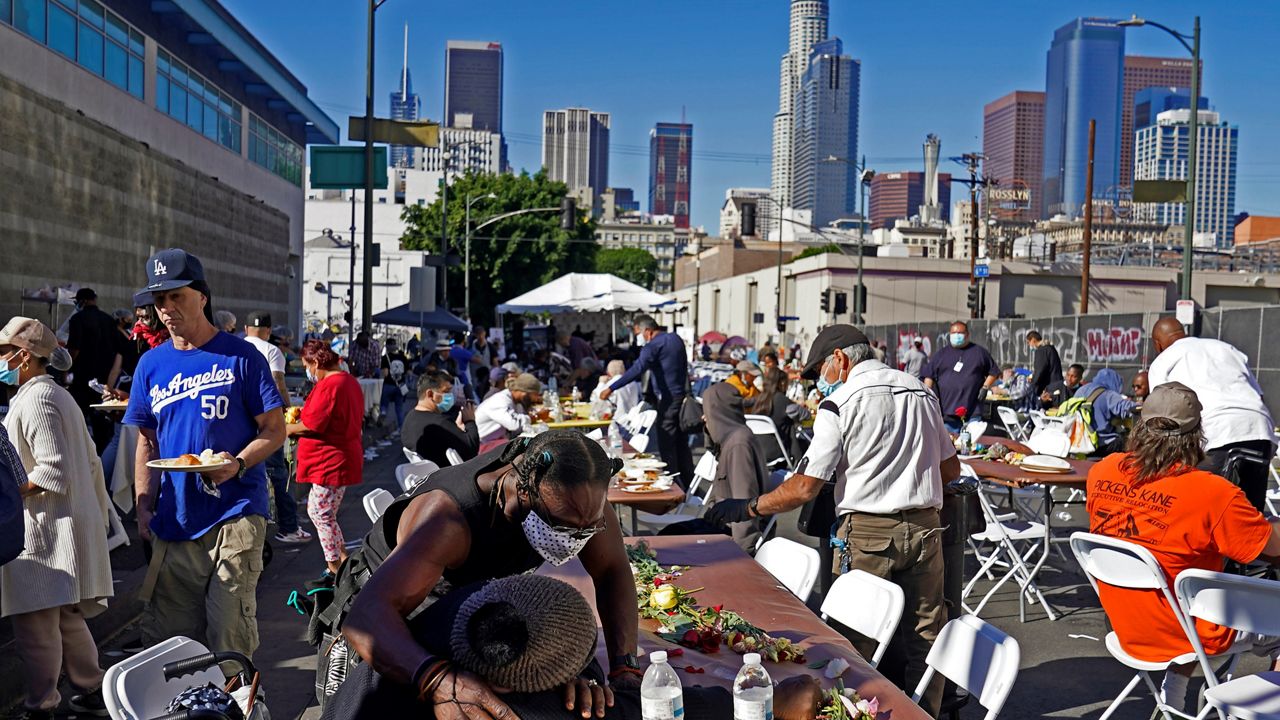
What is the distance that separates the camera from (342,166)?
1725 centimetres

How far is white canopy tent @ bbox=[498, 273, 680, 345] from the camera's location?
24.1 m

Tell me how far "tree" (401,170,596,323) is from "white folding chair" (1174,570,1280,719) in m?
55.0

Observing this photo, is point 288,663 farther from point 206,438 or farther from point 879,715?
point 879,715

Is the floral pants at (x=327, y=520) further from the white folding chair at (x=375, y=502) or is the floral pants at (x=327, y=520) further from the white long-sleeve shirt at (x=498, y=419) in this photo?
the white long-sleeve shirt at (x=498, y=419)

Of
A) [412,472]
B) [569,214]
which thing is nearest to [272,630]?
[412,472]

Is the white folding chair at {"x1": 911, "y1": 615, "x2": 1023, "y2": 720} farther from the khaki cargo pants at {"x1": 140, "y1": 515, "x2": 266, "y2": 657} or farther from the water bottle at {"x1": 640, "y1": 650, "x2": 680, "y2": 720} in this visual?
the khaki cargo pants at {"x1": 140, "y1": 515, "x2": 266, "y2": 657}

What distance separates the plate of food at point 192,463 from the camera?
4.32 metres

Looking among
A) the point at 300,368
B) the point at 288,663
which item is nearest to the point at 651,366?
the point at 288,663

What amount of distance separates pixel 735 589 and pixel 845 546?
72cm

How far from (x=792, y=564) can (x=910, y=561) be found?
0.60 m

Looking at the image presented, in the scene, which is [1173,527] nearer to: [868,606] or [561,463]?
[868,606]

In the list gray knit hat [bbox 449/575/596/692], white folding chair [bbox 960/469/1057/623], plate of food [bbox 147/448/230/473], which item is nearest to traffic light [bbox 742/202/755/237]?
white folding chair [bbox 960/469/1057/623]

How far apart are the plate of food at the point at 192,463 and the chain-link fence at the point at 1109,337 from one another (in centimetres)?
1862

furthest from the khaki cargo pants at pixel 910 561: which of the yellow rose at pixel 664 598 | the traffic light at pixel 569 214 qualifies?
the traffic light at pixel 569 214
